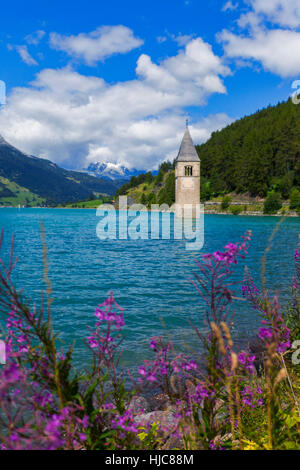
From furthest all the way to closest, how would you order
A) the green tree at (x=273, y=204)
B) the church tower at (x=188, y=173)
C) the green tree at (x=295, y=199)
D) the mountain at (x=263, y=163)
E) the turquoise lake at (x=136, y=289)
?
1. the mountain at (x=263, y=163)
2. the church tower at (x=188, y=173)
3. the green tree at (x=273, y=204)
4. the green tree at (x=295, y=199)
5. the turquoise lake at (x=136, y=289)

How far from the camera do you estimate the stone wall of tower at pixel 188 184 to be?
11975cm

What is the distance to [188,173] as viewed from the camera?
123 meters

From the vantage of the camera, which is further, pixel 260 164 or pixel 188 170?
pixel 260 164

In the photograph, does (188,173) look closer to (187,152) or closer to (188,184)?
(188,184)

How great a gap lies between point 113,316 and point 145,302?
13.6 meters

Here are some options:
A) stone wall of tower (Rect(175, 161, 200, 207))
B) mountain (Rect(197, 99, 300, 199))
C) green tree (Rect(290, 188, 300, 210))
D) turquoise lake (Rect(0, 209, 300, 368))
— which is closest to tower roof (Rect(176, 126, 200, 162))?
stone wall of tower (Rect(175, 161, 200, 207))

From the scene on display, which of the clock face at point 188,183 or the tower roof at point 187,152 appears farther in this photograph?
the tower roof at point 187,152

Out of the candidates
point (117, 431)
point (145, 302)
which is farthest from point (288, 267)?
point (117, 431)

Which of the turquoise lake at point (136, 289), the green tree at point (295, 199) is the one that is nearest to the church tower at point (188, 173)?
the green tree at point (295, 199)

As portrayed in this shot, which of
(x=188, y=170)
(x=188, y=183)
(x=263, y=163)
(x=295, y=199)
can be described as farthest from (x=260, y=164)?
(x=188, y=183)

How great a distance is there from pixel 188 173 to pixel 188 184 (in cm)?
551

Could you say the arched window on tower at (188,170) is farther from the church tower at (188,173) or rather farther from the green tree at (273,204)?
the green tree at (273,204)
